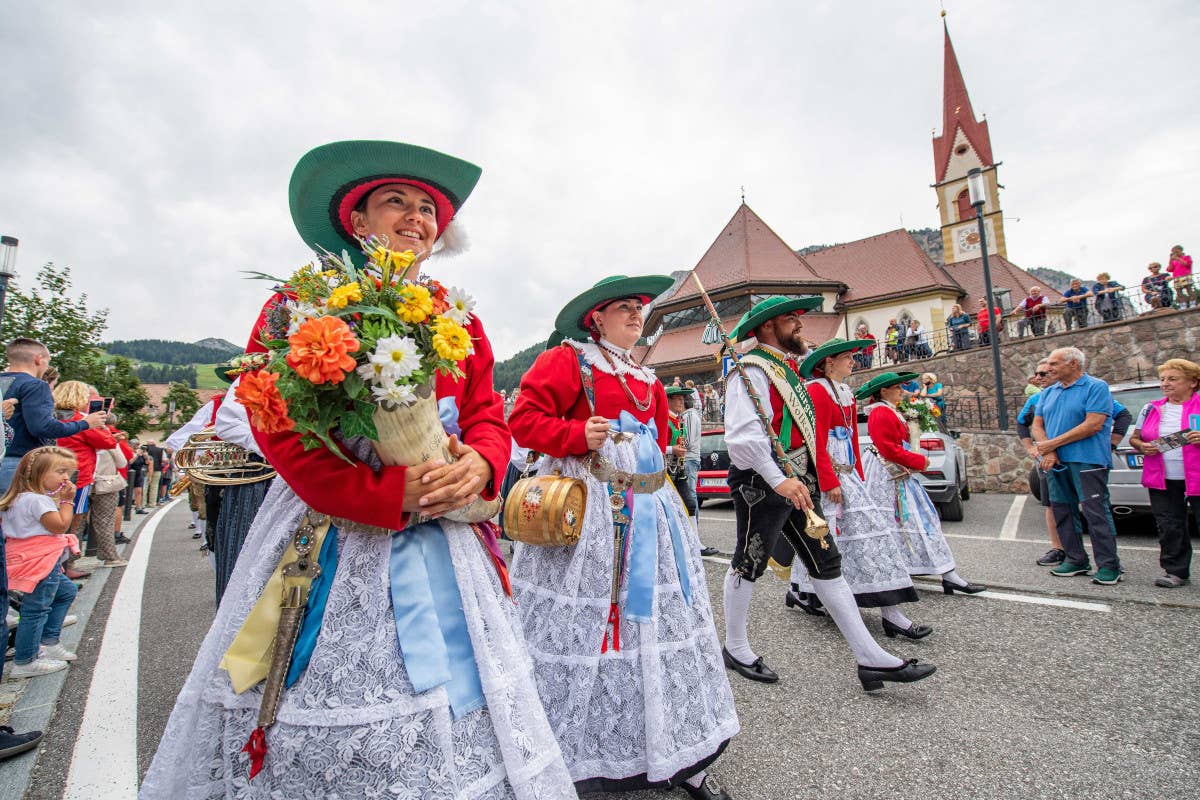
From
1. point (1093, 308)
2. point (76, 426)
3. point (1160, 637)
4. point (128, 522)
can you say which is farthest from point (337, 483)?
point (1093, 308)

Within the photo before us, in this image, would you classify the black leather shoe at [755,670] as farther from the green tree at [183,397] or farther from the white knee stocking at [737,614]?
the green tree at [183,397]

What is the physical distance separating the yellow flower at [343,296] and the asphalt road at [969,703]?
2201 millimetres

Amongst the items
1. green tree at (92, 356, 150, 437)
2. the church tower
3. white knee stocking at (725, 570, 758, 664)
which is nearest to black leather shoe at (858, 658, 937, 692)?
white knee stocking at (725, 570, 758, 664)

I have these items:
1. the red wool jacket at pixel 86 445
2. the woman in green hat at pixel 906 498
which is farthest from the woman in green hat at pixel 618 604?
the red wool jacket at pixel 86 445

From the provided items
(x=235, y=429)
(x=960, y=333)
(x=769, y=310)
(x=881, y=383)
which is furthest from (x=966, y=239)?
Result: (x=235, y=429)

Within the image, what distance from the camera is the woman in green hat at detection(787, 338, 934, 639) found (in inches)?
157

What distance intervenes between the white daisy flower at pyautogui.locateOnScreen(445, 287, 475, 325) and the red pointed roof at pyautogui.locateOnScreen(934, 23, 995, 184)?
177ft

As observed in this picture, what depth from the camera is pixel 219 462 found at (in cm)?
259

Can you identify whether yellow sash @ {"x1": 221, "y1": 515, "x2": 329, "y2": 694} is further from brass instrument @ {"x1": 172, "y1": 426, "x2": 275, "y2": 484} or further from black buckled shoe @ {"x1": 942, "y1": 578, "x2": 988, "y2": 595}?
black buckled shoe @ {"x1": 942, "y1": 578, "x2": 988, "y2": 595}

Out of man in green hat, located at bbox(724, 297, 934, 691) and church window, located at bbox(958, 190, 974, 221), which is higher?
church window, located at bbox(958, 190, 974, 221)

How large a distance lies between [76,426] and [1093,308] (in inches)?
838

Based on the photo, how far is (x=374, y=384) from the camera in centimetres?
118

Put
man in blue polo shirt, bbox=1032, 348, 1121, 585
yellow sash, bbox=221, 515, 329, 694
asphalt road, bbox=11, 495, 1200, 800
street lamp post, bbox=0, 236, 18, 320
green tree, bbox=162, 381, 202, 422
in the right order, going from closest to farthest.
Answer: yellow sash, bbox=221, 515, 329, 694 < asphalt road, bbox=11, 495, 1200, 800 < man in blue polo shirt, bbox=1032, 348, 1121, 585 < street lamp post, bbox=0, 236, 18, 320 < green tree, bbox=162, 381, 202, 422

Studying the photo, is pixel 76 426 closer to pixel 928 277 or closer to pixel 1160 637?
pixel 1160 637
